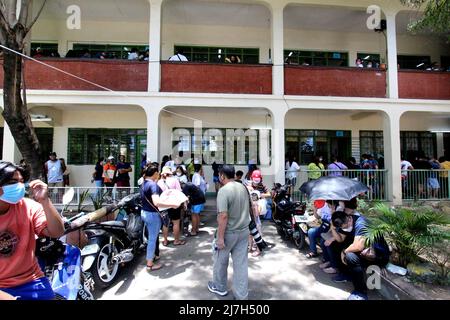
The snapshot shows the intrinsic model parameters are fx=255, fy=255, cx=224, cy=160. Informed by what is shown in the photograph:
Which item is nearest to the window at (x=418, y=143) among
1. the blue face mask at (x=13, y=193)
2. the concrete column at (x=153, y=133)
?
the concrete column at (x=153, y=133)

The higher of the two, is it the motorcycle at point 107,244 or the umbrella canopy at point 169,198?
the umbrella canopy at point 169,198

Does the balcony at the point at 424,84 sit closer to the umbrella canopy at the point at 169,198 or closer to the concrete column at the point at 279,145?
the concrete column at the point at 279,145

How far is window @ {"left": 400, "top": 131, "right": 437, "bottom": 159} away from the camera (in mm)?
11242

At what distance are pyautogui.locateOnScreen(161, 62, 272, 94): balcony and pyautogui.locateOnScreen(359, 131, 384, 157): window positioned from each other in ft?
18.1

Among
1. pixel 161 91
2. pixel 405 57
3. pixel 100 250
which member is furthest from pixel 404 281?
pixel 405 57

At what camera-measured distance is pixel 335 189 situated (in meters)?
3.71

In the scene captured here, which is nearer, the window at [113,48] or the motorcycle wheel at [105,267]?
the motorcycle wheel at [105,267]

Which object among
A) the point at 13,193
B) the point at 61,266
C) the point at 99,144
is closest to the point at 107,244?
the point at 61,266

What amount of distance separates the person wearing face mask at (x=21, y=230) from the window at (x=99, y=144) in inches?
348

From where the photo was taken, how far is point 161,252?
4926 millimetres

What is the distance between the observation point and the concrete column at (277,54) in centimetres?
826

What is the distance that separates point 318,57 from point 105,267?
10680mm
